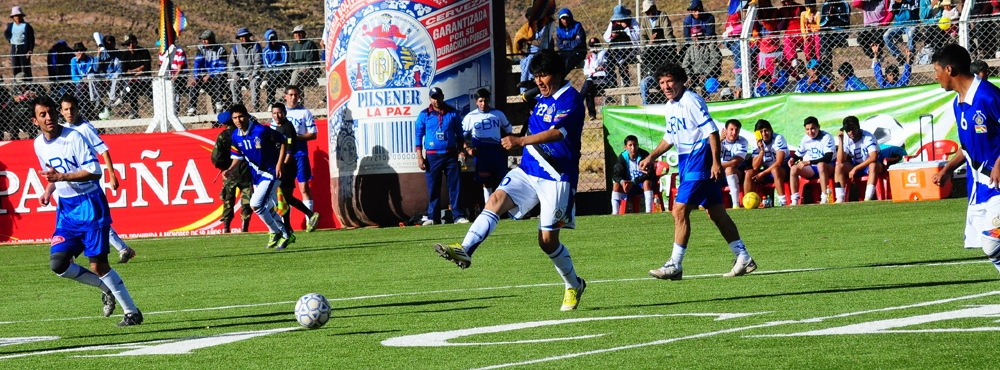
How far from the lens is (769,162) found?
21672 millimetres

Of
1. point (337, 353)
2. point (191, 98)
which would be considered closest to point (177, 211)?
point (191, 98)

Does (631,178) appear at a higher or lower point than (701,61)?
lower

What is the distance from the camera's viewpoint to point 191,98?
25812 mm

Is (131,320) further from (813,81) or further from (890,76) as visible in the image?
(890,76)

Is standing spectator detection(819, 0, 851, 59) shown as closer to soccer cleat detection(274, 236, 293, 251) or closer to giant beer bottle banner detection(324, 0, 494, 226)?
giant beer bottle banner detection(324, 0, 494, 226)

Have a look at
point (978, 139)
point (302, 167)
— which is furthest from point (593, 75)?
point (978, 139)

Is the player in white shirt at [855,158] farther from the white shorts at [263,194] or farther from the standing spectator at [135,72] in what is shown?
the standing spectator at [135,72]

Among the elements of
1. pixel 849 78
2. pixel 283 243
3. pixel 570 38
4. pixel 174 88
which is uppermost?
pixel 570 38

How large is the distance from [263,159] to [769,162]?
25.7 ft

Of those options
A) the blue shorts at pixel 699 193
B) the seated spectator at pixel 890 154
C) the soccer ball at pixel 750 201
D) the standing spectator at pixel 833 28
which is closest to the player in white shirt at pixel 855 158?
the seated spectator at pixel 890 154

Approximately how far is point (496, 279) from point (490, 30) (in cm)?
1055

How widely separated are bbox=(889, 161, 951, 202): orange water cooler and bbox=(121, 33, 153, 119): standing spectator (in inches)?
514

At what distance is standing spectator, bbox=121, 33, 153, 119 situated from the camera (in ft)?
85.0

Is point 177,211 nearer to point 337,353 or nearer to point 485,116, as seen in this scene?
point 485,116
